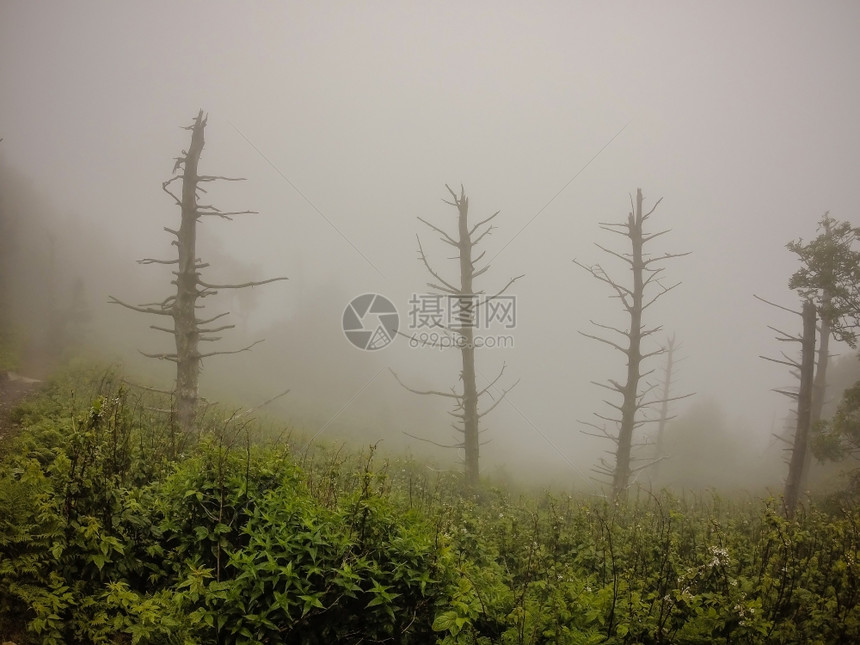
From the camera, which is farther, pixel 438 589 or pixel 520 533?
pixel 520 533

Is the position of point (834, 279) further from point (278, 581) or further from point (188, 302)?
point (188, 302)

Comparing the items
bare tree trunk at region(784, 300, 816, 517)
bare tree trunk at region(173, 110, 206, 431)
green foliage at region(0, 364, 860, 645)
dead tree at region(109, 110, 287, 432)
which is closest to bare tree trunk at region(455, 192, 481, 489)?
dead tree at region(109, 110, 287, 432)

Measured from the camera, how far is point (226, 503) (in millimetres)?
4039

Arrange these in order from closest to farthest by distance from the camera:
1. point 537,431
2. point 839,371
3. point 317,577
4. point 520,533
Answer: point 317,577 → point 520,533 → point 839,371 → point 537,431

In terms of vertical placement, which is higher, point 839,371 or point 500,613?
point 839,371

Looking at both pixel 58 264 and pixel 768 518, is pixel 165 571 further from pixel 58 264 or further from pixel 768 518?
pixel 58 264

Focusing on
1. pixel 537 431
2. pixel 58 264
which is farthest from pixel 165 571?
pixel 537 431

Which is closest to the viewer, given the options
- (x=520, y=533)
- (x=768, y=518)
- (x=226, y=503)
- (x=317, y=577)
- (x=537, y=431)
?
(x=317, y=577)

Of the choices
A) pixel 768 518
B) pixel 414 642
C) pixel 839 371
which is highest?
pixel 839 371

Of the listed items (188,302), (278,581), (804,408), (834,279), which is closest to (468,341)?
(188,302)

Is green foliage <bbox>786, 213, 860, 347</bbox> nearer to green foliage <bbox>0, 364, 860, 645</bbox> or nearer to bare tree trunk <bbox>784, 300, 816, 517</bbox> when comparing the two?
bare tree trunk <bbox>784, 300, 816, 517</bbox>

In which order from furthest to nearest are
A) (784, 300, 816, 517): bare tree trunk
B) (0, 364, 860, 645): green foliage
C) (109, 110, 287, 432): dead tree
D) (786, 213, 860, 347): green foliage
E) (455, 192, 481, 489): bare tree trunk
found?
(786, 213, 860, 347): green foliage < (455, 192, 481, 489): bare tree trunk < (784, 300, 816, 517): bare tree trunk < (109, 110, 287, 432): dead tree < (0, 364, 860, 645): green foliage

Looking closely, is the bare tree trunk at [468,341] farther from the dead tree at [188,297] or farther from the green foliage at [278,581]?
the green foliage at [278,581]

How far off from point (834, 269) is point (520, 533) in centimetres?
1446
